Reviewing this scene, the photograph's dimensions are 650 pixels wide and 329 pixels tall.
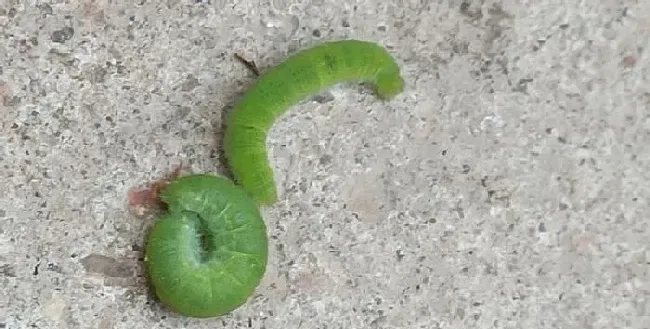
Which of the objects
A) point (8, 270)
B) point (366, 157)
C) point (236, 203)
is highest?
point (366, 157)

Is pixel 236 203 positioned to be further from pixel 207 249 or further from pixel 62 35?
pixel 62 35

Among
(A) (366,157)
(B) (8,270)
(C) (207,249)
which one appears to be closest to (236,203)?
(C) (207,249)

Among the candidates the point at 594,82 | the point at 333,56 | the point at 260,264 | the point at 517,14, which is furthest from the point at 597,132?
the point at 260,264

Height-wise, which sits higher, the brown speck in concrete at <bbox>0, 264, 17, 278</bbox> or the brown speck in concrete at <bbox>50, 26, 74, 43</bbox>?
the brown speck in concrete at <bbox>50, 26, 74, 43</bbox>

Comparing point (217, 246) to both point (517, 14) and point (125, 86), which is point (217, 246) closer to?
point (125, 86)

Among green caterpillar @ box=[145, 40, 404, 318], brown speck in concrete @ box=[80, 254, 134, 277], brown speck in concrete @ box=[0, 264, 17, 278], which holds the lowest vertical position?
brown speck in concrete @ box=[0, 264, 17, 278]

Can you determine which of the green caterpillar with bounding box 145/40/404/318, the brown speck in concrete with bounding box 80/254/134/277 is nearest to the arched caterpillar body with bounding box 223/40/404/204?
the green caterpillar with bounding box 145/40/404/318

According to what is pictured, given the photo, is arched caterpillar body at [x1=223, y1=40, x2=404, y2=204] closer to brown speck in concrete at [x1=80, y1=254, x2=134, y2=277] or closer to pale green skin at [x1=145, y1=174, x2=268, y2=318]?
pale green skin at [x1=145, y1=174, x2=268, y2=318]
